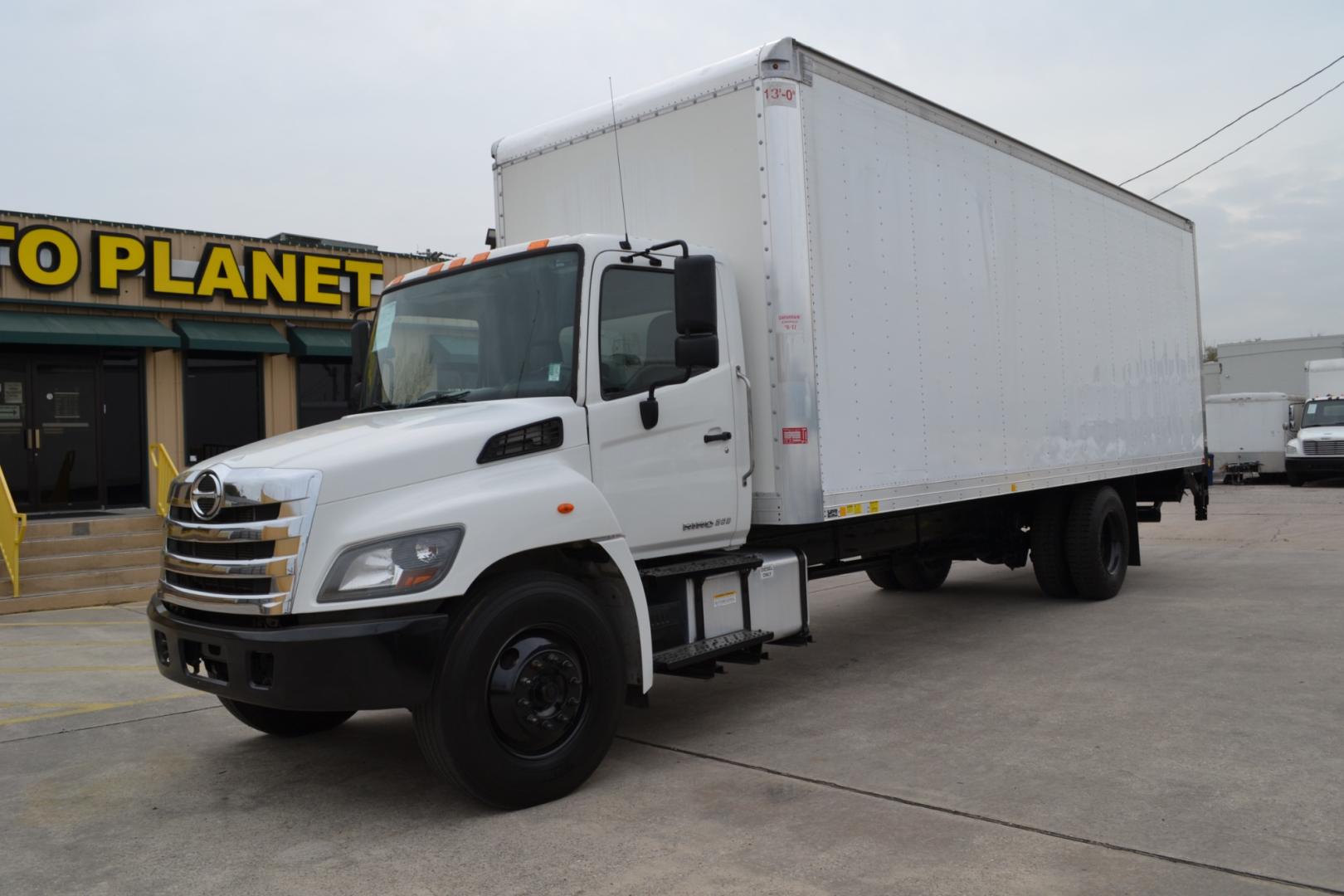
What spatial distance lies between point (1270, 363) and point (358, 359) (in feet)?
130

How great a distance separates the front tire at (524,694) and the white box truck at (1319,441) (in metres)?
27.6

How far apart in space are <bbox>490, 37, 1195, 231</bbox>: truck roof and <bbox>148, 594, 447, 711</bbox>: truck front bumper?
3.62 metres

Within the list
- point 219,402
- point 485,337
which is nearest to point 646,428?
point 485,337

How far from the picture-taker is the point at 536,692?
15.3 feet

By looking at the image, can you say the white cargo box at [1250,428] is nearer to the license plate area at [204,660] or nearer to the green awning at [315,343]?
the green awning at [315,343]

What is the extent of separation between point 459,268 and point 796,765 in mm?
3193

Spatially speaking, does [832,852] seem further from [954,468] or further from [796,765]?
[954,468]

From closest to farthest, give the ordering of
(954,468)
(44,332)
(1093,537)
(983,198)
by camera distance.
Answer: (954,468), (983,198), (1093,537), (44,332)

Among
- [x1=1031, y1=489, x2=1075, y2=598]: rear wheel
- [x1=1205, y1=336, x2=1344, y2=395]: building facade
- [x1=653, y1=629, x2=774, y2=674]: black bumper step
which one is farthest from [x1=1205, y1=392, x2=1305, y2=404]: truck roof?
[x1=653, y1=629, x2=774, y2=674]: black bumper step

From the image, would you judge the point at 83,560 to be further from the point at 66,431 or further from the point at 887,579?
the point at 887,579

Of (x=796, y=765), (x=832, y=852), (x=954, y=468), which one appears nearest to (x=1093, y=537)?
(x=954, y=468)

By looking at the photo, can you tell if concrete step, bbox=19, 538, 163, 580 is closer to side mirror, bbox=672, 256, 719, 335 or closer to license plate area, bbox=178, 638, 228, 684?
license plate area, bbox=178, 638, 228, 684

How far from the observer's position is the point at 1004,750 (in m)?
5.36

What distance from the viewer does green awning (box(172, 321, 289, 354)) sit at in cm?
1680
